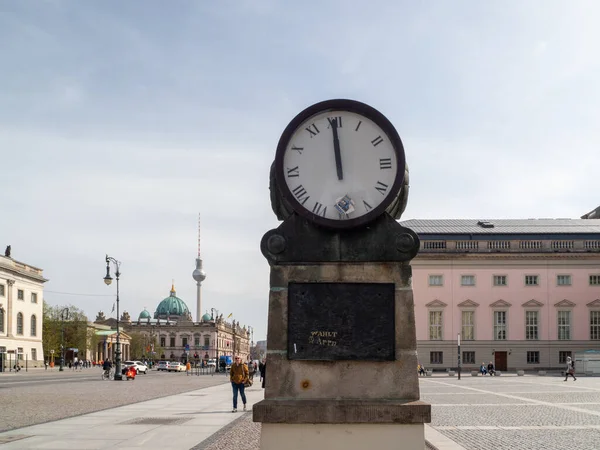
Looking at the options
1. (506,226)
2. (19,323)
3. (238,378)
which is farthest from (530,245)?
(238,378)

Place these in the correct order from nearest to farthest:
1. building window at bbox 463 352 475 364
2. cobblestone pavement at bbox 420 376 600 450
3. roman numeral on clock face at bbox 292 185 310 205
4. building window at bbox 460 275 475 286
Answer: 1. roman numeral on clock face at bbox 292 185 310 205
2. cobblestone pavement at bbox 420 376 600 450
3. building window at bbox 463 352 475 364
4. building window at bbox 460 275 475 286

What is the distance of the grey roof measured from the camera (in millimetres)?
84438

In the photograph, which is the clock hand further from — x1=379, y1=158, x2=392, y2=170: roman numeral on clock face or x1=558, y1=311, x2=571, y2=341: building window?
x1=558, y1=311, x2=571, y2=341: building window

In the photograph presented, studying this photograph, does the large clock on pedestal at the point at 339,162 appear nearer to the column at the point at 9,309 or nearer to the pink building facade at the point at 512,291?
the pink building facade at the point at 512,291

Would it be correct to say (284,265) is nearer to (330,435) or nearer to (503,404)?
(330,435)

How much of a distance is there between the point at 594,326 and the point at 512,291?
10.4m

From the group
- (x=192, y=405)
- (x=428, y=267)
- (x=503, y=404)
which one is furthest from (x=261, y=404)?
(x=428, y=267)

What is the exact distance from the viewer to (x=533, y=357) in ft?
267

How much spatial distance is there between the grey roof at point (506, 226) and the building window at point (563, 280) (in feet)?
17.5

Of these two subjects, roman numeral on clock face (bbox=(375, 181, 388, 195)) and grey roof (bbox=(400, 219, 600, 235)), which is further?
grey roof (bbox=(400, 219, 600, 235))

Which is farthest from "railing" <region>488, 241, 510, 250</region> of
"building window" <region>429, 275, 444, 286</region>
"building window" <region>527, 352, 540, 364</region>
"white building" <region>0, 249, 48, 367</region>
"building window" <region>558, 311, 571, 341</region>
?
"white building" <region>0, 249, 48, 367</region>

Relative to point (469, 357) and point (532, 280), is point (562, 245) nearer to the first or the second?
point (532, 280)

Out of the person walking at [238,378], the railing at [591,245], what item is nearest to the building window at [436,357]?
the railing at [591,245]

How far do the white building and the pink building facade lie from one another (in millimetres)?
50388
